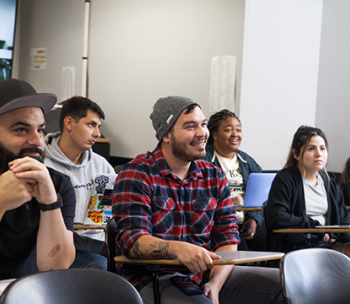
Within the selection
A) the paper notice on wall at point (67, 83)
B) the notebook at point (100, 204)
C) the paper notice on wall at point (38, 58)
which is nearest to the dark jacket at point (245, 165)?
the notebook at point (100, 204)

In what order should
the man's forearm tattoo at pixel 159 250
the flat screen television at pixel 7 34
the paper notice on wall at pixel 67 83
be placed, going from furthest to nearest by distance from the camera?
1. the flat screen television at pixel 7 34
2. the paper notice on wall at pixel 67 83
3. the man's forearm tattoo at pixel 159 250

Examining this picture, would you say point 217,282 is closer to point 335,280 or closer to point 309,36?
point 335,280

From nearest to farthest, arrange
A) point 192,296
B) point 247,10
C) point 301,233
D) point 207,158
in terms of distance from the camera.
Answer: point 192,296, point 301,233, point 207,158, point 247,10

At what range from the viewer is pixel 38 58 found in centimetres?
547

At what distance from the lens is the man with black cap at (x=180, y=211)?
5.51 ft

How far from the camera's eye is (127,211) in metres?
1.75

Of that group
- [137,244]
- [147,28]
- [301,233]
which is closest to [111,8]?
[147,28]

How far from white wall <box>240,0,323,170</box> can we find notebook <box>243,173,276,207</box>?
87cm

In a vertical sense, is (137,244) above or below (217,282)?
above

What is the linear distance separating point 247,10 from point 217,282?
270 centimetres

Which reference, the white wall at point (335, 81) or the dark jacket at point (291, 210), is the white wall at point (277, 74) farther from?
the dark jacket at point (291, 210)

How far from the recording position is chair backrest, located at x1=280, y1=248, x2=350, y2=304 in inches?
56.9

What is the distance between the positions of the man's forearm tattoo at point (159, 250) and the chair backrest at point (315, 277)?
1.41ft

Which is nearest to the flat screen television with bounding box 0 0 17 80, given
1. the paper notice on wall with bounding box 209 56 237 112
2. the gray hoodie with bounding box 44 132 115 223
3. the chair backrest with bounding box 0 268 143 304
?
the paper notice on wall with bounding box 209 56 237 112
